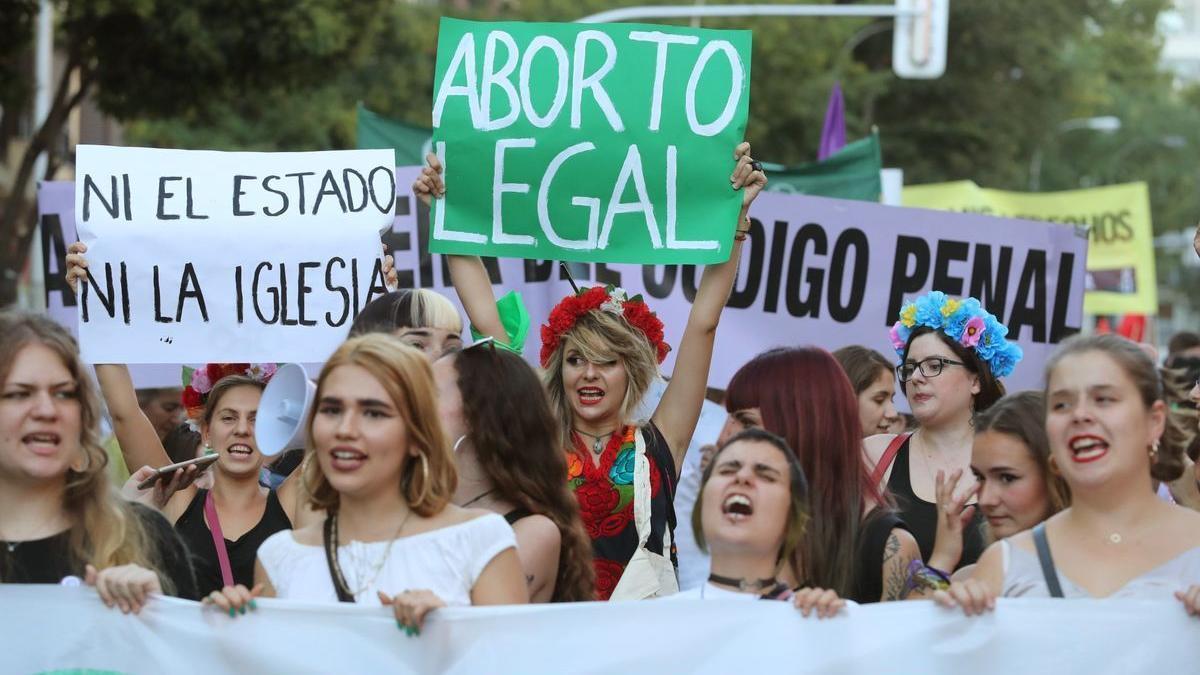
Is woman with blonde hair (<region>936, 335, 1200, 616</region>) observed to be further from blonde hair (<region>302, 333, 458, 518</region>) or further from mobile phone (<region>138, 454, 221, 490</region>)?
mobile phone (<region>138, 454, 221, 490</region>)

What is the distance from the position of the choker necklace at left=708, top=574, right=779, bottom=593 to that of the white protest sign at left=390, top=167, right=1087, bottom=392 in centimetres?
466

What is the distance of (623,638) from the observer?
3.76m

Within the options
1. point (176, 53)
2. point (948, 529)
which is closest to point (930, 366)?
point (948, 529)

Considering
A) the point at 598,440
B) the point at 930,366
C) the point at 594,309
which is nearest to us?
the point at 598,440

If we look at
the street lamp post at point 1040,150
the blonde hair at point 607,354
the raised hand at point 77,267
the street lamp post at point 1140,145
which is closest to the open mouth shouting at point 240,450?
the raised hand at point 77,267

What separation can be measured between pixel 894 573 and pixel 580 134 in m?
2.00

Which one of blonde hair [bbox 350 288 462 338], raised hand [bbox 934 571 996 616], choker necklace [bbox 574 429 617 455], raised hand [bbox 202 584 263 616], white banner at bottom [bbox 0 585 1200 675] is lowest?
white banner at bottom [bbox 0 585 1200 675]

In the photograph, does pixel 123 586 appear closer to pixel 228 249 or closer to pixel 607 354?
pixel 607 354

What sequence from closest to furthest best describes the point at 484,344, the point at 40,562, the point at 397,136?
1. the point at 40,562
2. the point at 484,344
3. the point at 397,136

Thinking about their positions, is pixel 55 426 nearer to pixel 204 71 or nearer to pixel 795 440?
pixel 795 440

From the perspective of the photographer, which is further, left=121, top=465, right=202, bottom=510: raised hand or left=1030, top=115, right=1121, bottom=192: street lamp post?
left=1030, top=115, right=1121, bottom=192: street lamp post

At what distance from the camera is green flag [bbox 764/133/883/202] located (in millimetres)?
11680

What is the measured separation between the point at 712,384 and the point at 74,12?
8.66 metres

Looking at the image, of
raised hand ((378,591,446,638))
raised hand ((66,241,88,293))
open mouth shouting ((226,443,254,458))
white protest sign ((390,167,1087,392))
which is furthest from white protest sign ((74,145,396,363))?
white protest sign ((390,167,1087,392))
